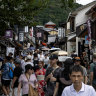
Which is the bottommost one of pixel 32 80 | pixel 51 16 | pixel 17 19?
pixel 32 80

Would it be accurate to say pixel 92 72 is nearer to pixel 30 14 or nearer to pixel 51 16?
pixel 30 14

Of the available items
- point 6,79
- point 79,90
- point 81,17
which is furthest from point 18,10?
point 81,17

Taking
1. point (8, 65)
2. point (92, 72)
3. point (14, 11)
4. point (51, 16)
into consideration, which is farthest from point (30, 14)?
point (51, 16)

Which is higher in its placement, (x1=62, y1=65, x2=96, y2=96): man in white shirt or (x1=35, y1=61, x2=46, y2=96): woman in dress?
(x1=62, y1=65, x2=96, y2=96): man in white shirt

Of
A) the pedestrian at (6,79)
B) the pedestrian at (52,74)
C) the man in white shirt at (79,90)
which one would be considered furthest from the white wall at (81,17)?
the man in white shirt at (79,90)

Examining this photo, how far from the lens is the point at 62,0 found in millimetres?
9391

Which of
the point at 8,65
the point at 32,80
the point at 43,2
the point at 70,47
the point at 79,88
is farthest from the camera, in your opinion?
the point at 70,47

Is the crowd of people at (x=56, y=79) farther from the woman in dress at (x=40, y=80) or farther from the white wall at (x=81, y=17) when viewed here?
the white wall at (x=81, y=17)

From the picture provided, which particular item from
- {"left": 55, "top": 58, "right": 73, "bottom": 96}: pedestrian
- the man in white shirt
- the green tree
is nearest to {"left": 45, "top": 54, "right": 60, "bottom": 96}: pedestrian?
{"left": 55, "top": 58, "right": 73, "bottom": 96}: pedestrian

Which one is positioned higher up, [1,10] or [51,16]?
[51,16]

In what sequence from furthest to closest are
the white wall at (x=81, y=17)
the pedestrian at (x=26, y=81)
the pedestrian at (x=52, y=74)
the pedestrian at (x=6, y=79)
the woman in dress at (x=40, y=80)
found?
1. the white wall at (x=81, y=17)
2. the pedestrian at (x=6, y=79)
3. the woman in dress at (x=40, y=80)
4. the pedestrian at (x=26, y=81)
5. the pedestrian at (x=52, y=74)

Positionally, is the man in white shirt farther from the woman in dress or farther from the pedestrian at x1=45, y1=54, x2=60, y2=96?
the woman in dress

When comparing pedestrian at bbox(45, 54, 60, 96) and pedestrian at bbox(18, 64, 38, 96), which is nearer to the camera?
pedestrian at bbox(45, 54, 60, 96)

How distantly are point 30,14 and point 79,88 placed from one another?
34.6 feet
